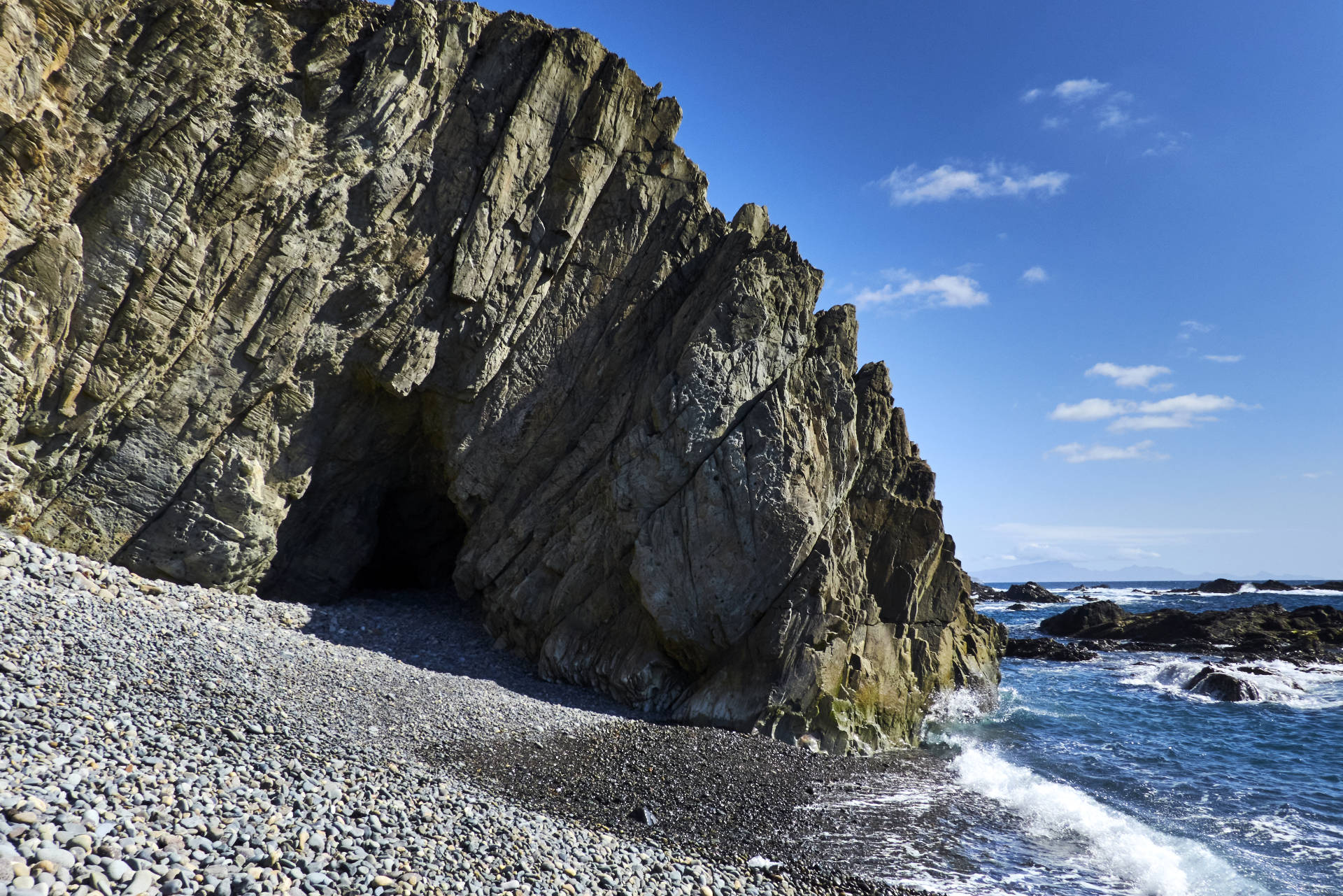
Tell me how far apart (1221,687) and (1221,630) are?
20107 mm

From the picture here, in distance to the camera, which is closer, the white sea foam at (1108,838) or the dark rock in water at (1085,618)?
the white sea foam at (1108,838)

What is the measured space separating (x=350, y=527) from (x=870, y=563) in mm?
18010

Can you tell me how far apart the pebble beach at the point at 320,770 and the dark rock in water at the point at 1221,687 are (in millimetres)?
23902

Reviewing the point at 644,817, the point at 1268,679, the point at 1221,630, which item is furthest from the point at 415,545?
the point at 1221,630

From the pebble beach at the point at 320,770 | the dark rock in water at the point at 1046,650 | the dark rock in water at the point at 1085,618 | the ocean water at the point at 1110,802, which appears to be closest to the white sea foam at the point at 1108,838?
the ocean water at the point at 1110,802

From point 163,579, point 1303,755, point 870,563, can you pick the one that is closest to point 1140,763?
point 1303,755

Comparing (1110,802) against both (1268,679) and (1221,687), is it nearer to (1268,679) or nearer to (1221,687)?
(1221,687)

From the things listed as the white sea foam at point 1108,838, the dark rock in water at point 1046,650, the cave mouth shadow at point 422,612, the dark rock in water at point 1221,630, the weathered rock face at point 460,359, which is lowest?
the dark rock in water at point 1046,650

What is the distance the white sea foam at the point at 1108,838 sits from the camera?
12844 mm

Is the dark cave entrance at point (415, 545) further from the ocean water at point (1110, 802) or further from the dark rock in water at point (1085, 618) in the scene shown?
the dark rock in water at point (1085, 618)

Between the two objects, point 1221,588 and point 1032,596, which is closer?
point 1032,596

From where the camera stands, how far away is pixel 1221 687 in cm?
3089

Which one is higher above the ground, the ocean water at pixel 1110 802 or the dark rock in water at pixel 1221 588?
the dark rock in water at pixel 1221 588

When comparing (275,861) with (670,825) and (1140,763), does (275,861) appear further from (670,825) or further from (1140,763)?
(1140,763)
